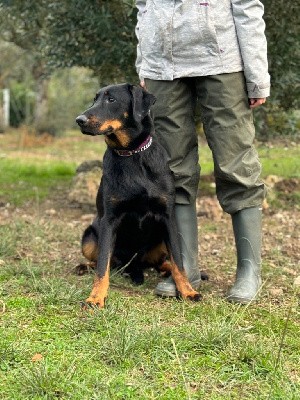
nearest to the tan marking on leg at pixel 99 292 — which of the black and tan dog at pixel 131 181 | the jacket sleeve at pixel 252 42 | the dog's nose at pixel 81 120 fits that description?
the black and tan dog at pixel 131 181

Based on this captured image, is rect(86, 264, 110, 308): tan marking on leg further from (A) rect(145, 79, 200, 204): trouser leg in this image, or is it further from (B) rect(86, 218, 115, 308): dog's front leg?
(A) rect(145, 79, 200, 204): trouser leg

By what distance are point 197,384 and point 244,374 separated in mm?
219

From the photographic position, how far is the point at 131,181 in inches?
169

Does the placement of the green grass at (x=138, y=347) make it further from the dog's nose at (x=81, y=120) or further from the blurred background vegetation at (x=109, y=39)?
the blurred background vegetation at (x=109, y=39)

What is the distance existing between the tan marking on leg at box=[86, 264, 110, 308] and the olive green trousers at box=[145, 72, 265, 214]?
31.6 inches

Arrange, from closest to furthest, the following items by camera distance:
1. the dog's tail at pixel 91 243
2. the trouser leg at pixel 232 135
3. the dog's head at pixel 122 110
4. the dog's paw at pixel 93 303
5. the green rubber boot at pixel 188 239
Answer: the dog's paw at pixel 93 303, the dog's head at pixel 122 110, the trouser leg at pixel 232 135, the green rubber boot at pixel 188 239, the dog's tail at pixel 91 243

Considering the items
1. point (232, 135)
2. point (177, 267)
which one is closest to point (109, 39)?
point (232, 135)

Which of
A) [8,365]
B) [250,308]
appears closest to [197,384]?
[8,365]

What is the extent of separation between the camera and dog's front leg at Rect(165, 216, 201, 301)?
4344mm

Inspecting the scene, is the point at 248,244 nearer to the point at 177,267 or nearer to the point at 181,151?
the point at 177,267

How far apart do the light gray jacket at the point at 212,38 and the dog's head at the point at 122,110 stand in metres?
0.26

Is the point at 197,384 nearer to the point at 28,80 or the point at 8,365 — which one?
the point at 8,365

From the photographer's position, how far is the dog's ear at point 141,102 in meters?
4.22

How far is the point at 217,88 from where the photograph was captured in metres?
4.29
